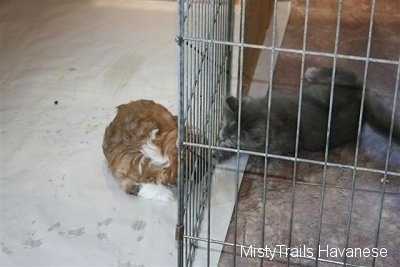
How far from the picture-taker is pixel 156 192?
1944mm

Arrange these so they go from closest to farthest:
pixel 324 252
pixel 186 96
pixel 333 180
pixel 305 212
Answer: pixel 186 96 < pixel 324 252 < pixel 305 212 < pixel 333 180

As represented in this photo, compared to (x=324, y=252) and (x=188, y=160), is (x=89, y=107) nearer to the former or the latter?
(x=188, y=160)

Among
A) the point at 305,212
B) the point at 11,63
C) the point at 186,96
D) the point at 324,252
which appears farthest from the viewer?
the point at 11,63

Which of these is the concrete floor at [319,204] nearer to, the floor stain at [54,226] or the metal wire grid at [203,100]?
the metal wire grid at [203,100]

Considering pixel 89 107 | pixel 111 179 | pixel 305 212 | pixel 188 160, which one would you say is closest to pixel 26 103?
pixel 89 107

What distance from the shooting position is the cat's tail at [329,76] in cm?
215

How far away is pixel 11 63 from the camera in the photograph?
264 cm

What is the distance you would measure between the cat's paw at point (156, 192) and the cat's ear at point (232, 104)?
11.7 inches

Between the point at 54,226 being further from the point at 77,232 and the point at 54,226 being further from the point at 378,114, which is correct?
the point at 378,114

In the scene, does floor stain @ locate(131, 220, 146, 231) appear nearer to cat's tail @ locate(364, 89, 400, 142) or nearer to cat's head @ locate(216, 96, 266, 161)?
cat's head @ locate(216, 96, 266, 161)

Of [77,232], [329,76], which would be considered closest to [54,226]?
[77,232]

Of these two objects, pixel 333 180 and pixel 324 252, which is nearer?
pixel 324 252

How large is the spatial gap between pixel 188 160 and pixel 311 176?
0.49 metres

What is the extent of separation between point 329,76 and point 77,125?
2.70ft
